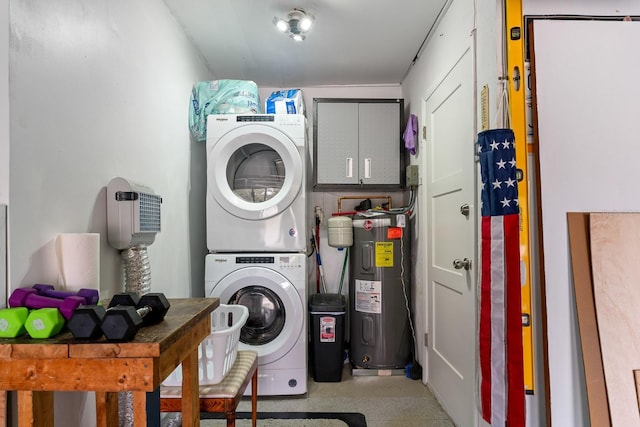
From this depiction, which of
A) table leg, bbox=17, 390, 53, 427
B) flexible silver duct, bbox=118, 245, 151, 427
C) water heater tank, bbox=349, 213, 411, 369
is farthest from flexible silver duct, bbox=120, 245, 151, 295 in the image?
water heater tank, bbox=349, 213, 411, 369

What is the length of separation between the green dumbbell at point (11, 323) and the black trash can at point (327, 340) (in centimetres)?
183

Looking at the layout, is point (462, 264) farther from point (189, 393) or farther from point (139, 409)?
point (139, 409)

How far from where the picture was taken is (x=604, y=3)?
52.3 inches

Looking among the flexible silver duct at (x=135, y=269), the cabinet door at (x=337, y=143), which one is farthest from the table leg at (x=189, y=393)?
the cabinet door at (x=337, y=143)

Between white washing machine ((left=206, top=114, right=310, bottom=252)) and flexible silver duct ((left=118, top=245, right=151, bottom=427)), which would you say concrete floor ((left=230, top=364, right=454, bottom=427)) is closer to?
white washing machine ((left=206, top=114, right=310, bottom=252))

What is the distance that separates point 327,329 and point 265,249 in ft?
2.36

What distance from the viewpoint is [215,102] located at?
233 centimetres

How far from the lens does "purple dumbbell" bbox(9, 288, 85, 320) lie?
0.78m

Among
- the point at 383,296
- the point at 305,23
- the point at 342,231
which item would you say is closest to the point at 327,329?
the point at 383,296

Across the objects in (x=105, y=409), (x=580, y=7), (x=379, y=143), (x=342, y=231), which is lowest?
(x=105, y=409)

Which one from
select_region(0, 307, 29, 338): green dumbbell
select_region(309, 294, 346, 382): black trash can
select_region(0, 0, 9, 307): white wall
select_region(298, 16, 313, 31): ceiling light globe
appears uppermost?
select_region(298, 16, 313, 31): ceiling light globe

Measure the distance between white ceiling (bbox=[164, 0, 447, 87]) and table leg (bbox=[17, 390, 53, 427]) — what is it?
1.91 metres

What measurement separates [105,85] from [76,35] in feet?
0.67

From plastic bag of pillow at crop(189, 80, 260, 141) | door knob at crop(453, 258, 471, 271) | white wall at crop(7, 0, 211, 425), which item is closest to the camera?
white wall at crop(7, 0, 211, 425)
